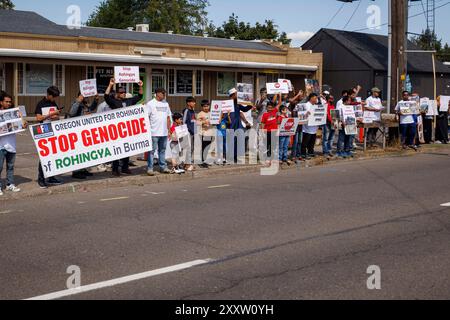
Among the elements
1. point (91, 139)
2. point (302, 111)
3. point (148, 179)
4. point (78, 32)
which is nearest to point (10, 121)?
point (91, 139)

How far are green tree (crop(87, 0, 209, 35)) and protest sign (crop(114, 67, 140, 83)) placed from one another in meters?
49.7

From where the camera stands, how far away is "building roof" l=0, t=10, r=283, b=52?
30.3 m

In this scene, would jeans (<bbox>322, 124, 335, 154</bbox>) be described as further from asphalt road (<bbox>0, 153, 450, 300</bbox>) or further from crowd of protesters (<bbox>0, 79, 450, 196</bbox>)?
asphalt road (<bbox>0, 153, 450, 300</bbox>)

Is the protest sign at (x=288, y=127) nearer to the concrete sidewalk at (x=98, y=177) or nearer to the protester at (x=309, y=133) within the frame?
the protester at (x=309, y=133)

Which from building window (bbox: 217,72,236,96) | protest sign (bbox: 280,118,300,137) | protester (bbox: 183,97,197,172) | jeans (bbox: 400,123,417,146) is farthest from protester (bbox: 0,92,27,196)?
building window (bbox: 217,72,236,96)

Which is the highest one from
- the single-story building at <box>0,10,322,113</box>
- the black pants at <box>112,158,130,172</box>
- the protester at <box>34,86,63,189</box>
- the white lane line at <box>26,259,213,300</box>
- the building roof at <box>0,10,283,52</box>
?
the building roof at <box>0,10,283,52</box>

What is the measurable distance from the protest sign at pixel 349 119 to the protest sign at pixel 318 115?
828 mm

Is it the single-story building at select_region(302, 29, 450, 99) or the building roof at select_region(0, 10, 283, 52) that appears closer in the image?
the building roof at select_region(0, 10, 283, 52)

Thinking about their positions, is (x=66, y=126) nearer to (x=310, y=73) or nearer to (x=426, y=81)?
(x=310, y=73)

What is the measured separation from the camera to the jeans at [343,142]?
18234 mm

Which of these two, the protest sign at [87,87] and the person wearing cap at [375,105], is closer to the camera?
the protest sign at [87,87]

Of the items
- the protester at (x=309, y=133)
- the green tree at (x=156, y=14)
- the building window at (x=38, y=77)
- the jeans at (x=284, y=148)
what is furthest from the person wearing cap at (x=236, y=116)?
the green tree at (x=156, y=14)

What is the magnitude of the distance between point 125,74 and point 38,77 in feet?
56.3

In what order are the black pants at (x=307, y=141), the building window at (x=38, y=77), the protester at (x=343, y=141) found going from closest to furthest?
1. the black pants at (x=307, y=141)
2. the protester at (x=343, y=141)
3. the building window at (x=38, y=77)
